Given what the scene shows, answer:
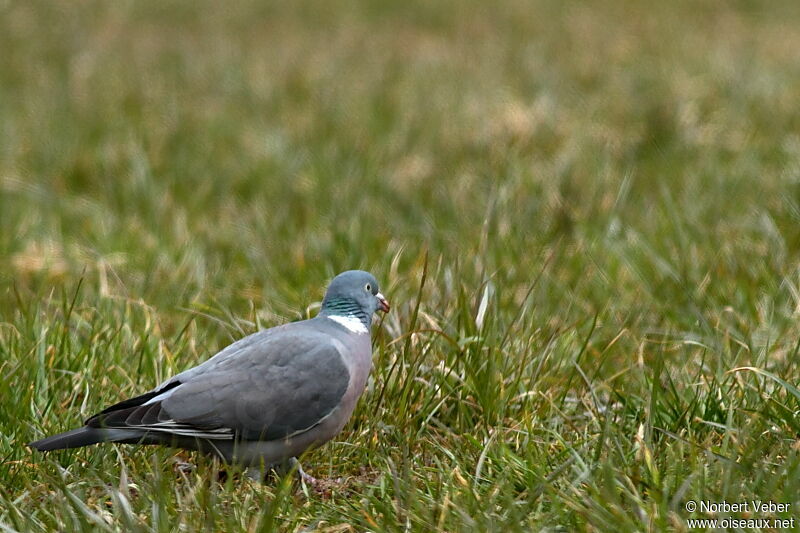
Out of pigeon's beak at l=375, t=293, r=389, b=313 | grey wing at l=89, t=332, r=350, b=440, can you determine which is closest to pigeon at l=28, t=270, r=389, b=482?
grey wing at l=89, t=332, r=350, b=440

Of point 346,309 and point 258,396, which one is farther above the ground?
point 346,309

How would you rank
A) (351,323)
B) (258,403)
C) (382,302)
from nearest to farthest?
(258,403) → (351,323) → (382,302)

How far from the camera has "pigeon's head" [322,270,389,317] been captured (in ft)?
12.5

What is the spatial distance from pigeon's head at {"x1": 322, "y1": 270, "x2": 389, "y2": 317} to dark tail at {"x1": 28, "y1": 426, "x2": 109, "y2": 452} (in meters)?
0.88

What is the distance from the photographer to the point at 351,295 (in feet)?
12.5

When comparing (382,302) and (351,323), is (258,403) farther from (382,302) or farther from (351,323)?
(382,302)

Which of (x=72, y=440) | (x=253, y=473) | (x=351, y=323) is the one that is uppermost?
(x=351, y=323)

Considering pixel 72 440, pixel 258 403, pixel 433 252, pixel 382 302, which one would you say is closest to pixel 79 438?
pixel 72 440

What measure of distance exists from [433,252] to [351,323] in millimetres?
1933

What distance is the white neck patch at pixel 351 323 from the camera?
377cm

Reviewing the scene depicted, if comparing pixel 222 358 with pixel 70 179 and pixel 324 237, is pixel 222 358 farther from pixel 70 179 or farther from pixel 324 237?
pixel 70 179

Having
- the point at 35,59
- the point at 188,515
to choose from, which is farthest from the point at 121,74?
the point at 188,515

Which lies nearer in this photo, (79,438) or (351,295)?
(79,438)

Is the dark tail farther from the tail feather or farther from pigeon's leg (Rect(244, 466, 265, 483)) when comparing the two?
pigeon's leg (Rect(244, 466, 265, 483))
